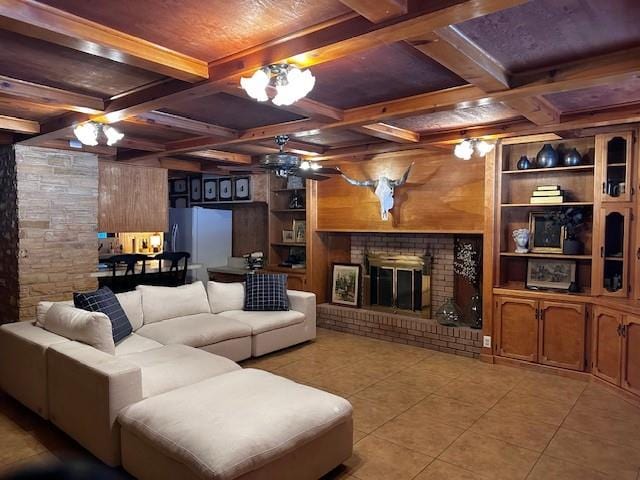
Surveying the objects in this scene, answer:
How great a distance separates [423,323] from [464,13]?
3944 millimetres

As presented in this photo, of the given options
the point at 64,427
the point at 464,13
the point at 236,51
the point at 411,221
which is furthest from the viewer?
the point at 411,221

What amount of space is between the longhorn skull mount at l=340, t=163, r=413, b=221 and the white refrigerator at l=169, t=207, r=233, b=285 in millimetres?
2835

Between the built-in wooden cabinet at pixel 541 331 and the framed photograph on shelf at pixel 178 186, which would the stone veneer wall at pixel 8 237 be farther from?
the built-in wooden cabinet at pixel 541 331

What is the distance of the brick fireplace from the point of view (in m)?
4.89

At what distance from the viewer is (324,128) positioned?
358 centimetres

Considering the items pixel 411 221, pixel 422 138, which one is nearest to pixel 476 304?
pixel 411 221

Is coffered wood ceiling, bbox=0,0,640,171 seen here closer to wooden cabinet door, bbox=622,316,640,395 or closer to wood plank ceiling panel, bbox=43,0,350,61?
wood plank ceiling panel, bbox=43,0,350,61

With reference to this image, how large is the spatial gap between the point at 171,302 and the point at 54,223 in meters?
1.67

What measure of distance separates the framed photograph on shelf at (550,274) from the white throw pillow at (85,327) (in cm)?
376

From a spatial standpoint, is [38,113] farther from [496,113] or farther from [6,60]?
[496,113]

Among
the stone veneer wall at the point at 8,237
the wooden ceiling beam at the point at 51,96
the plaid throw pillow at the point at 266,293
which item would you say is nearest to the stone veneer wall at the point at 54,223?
the stone veneer wall at the point at 8,237

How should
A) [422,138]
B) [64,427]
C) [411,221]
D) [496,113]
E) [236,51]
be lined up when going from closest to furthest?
[236,51], [64,427], [496,113], [422,138], [411,221]

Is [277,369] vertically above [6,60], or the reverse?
[6,60]

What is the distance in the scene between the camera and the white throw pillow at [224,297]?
16.2ft
